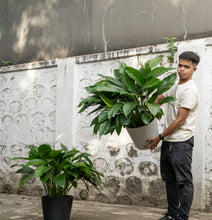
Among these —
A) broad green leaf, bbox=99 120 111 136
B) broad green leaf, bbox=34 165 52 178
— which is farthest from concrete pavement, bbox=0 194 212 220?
broad green leaf, bbox=99 120 111 136

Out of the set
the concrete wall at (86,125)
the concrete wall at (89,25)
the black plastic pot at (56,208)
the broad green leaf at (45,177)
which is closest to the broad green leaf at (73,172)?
the broad green leaf at (45,177)

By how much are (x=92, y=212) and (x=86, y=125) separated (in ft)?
4.39

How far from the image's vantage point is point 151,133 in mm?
3139

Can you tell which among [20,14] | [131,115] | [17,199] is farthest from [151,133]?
[20,14]

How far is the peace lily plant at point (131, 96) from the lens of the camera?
9.73 ft

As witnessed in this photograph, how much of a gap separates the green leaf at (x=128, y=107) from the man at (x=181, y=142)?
0.40 m

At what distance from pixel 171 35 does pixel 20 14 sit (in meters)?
2.89

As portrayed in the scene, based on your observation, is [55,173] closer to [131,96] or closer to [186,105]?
[131,96]

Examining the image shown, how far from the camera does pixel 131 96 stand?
3008mm

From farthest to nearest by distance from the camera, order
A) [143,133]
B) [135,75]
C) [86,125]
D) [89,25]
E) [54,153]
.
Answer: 1. [89,25]
2. [86,125]
3. [54,153]
4. [143,133]
5. [135,75]

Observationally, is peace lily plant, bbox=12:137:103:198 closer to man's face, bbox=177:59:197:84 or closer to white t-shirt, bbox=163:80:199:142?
white t-shirt, bbox=163:80:199:142

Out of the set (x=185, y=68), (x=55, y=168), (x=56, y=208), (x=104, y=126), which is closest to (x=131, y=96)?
(x=104, y=126)

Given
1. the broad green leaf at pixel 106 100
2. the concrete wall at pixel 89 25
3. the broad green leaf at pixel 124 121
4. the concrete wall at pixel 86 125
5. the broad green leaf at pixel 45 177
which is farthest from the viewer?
the concrete wall at pixel 89 25

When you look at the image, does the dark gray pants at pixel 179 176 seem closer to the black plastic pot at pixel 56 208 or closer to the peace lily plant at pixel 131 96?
the peace lily plant at pixel 131 96
